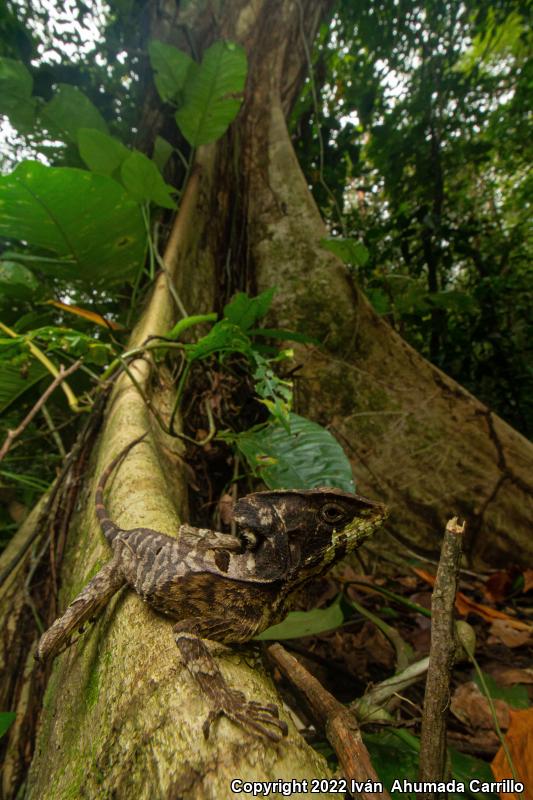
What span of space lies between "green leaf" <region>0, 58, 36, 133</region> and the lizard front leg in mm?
4022

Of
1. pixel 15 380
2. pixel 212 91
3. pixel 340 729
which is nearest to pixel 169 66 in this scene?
pixel 212 91

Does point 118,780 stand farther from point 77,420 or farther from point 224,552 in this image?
point 77,420

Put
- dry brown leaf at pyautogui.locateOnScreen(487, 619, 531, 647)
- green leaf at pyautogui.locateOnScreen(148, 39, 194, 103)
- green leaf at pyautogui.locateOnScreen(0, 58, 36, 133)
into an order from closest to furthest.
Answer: dry brown leaf at pyautogui.locateOnScreen(487, 619, 531, 647) < green leaf at pyautogui.locateOnScreen(0, 58, 36, 133) < green leaf at pyautogui.locateOnScreen(148, 39, 194, 103)

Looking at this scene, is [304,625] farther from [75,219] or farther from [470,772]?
[75,219]

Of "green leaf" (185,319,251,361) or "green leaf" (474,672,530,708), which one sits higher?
"green leaf" (185,319,251,361)

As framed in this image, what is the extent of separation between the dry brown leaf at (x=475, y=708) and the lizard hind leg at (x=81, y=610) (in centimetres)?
154

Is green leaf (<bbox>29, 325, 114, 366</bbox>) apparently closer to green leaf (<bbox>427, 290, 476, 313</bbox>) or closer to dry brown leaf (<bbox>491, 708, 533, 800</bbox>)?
dry brown leaf (<bbox>491, 708, 533, 800</bbox>)

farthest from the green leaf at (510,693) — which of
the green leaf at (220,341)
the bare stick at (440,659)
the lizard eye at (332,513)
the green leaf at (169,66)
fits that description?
the green leaf at (169,66)

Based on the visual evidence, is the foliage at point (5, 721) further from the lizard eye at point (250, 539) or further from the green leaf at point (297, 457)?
the green leaf at point (297, 457)

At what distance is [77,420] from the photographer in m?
3.75

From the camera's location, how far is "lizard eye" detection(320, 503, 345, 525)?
1403mm

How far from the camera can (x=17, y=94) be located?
3.48 m

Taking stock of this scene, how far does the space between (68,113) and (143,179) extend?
125cm

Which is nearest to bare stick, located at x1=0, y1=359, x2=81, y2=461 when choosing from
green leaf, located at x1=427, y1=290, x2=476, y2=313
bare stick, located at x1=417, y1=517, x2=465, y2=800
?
bare stick, located at x1=417, y1=517, x2=465, y2=800
